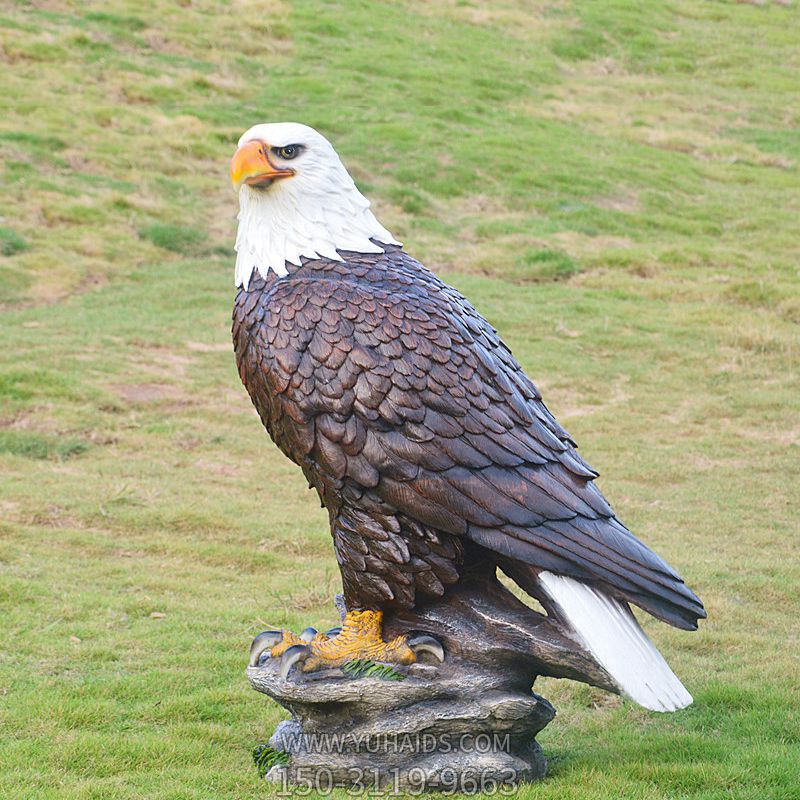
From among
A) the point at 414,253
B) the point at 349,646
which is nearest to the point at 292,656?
the point at 349,646

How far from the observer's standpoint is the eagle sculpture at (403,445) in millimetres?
4258

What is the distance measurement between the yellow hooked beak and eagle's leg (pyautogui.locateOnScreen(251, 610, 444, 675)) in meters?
1.69

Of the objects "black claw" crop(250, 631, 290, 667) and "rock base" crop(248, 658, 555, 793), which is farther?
"black claw" crop(250, 631, 290, 667)

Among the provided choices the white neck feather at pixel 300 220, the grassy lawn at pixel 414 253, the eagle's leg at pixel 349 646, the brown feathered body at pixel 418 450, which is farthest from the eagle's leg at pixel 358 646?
the white neck feather at pixel 300 220

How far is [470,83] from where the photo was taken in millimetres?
23469

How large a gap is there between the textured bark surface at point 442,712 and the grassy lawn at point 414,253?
0.92 ft

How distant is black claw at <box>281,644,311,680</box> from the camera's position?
4465 millimetres

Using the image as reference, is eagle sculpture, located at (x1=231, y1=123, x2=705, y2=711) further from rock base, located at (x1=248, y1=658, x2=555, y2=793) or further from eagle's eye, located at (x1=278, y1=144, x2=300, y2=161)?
rock base, located at (x1=248, y1=658, x2=555, y2=793)

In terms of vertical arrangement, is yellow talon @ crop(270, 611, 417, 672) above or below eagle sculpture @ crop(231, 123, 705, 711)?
below

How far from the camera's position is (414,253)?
15453mm

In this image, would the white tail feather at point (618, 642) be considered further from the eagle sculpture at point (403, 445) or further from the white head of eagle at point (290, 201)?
the white head of eagle at point (290, 201)

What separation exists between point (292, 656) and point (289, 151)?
1897 millimetres

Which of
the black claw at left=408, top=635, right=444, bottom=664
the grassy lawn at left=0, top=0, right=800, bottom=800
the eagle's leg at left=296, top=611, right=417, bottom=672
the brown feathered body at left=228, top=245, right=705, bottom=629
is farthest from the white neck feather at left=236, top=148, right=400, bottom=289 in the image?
the grassy lawn at left=0, top=0, right=800, bottom=800

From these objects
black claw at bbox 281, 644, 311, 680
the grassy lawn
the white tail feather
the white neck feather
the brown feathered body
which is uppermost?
the white neck feather
